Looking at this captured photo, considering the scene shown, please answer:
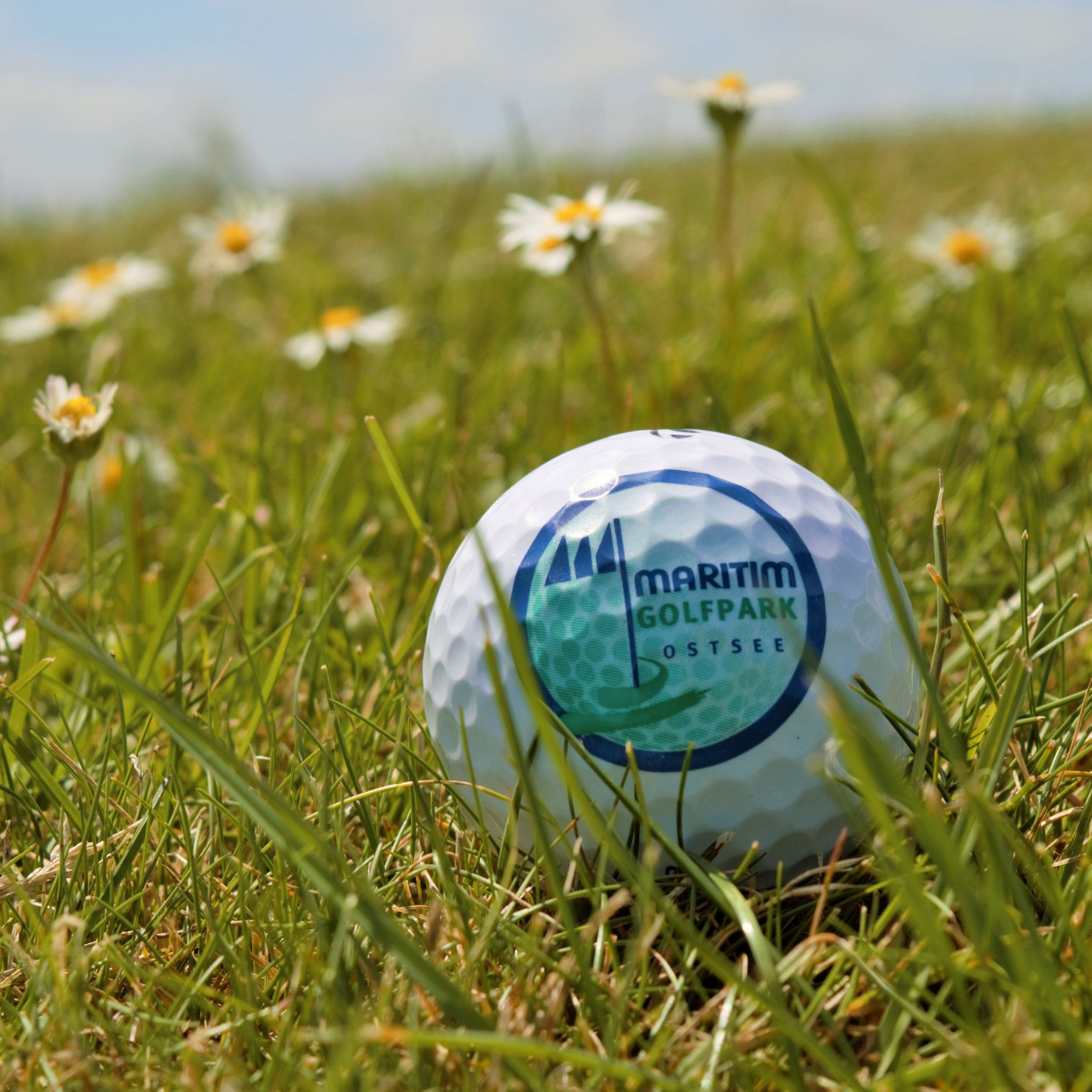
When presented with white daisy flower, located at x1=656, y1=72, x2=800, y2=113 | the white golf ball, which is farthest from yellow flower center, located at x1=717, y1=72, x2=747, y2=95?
the white golf ball

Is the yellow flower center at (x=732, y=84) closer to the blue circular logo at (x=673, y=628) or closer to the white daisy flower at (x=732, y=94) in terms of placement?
the white daisy flower at (x=732, y=94)

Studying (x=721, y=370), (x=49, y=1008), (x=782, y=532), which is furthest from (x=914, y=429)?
(x=49, y=1008)

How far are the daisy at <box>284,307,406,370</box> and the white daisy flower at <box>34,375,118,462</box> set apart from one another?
5.90ft

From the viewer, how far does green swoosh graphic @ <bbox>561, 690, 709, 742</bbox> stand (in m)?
1.54

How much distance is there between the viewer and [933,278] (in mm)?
4488

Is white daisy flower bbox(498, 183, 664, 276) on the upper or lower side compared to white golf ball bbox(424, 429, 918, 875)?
upper

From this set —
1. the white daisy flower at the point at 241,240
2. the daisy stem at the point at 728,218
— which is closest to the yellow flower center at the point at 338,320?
the white daisy flower at the point at 241,240

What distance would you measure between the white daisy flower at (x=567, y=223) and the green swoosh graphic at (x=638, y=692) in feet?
5.68

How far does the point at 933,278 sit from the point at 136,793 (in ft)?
12.6

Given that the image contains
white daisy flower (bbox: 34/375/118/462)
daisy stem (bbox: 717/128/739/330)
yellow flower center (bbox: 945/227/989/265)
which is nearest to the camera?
white daisy flower (bbox: 34/375/118/462)

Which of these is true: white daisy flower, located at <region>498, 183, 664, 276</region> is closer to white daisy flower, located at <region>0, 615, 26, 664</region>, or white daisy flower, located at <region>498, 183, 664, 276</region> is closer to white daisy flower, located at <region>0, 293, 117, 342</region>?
white daisy flower, located at <region>0, 615, 26, 664</region>

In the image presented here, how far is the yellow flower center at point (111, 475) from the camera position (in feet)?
10.7

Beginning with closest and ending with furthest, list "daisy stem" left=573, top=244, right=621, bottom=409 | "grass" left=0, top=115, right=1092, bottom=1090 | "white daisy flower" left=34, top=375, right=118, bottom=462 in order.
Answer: "grass" left=0, top=115, right=1092, bottom=1090 → "white daisy flower" left=34, top=375, right=118, bottom=462 → "daisy stem" left=573, top=244, right=621, bottom=409

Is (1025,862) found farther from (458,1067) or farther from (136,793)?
(136,793)
